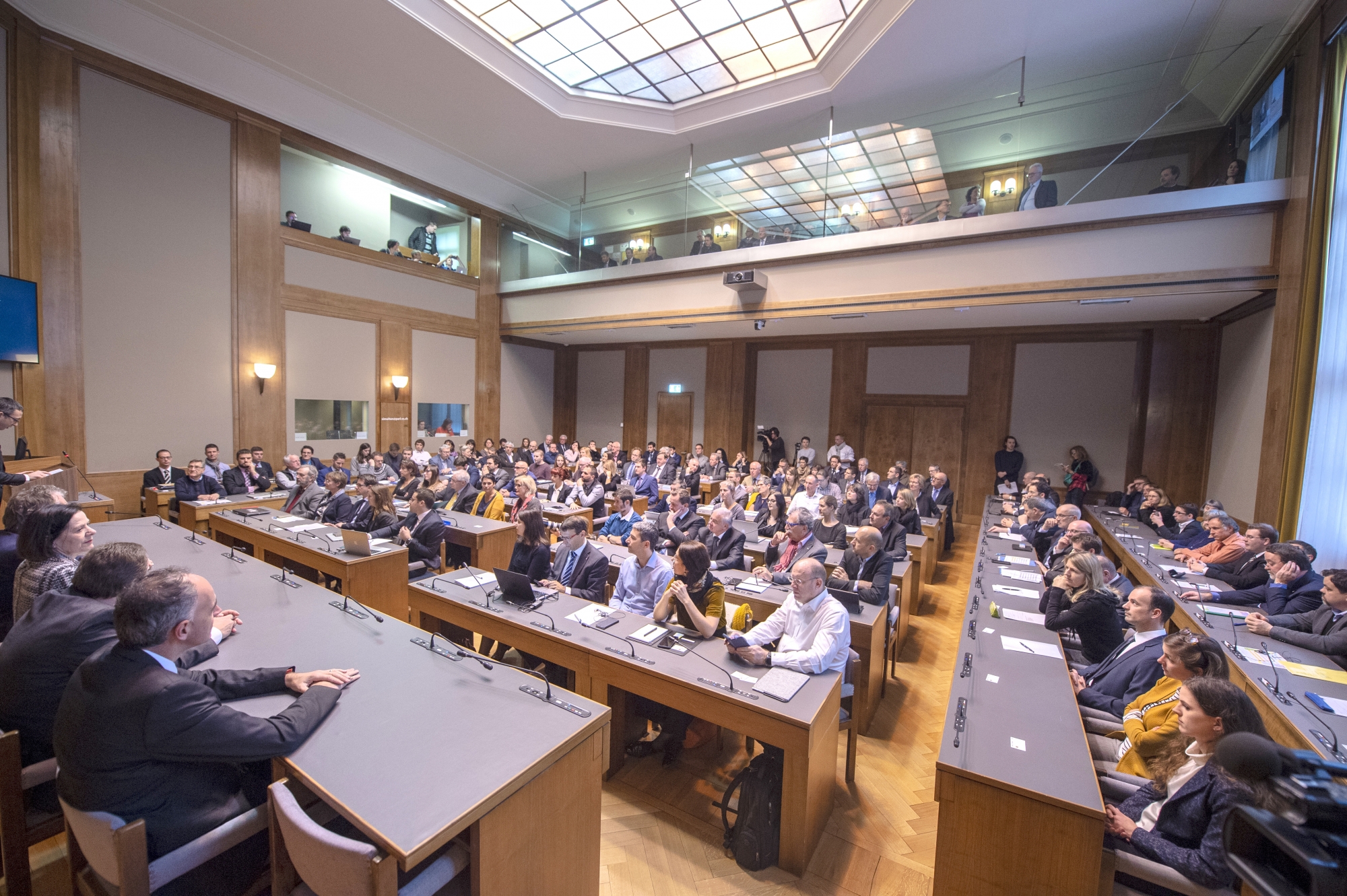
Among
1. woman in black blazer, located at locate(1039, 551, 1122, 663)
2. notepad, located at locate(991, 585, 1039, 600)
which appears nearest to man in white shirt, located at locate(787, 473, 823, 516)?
notepad, located at locate(991, 585, 1039, 600)

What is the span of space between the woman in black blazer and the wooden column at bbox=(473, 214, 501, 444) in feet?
38.3

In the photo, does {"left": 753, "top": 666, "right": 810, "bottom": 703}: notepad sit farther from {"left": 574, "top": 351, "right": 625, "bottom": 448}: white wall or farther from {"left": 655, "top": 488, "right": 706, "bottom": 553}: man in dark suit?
{"left": 574, "top": 351, "right": 625, "bottom": 448}: white wall

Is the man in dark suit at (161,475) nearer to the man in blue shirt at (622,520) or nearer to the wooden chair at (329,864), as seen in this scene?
the man in blue shirt at (622,520)

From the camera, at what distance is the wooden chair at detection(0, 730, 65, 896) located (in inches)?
72.8

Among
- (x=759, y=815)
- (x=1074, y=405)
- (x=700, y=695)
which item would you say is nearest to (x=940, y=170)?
(x=1074, y=405)

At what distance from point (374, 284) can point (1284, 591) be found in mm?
12849

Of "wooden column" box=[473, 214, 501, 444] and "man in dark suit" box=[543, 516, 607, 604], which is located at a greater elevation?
"wooden column" box=[473, 214, 501, 444]

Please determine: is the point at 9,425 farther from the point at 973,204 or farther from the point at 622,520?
the point at 973,204

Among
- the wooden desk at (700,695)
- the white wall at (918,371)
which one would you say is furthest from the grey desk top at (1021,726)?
the white wall at (918,371)

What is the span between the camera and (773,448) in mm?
12266

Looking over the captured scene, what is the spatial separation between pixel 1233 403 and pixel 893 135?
600 centimetres

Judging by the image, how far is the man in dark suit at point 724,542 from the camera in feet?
16.2

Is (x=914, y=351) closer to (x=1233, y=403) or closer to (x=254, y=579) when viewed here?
(x=1233, y=403)

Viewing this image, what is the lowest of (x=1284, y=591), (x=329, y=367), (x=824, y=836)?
(x=824, y=836)
